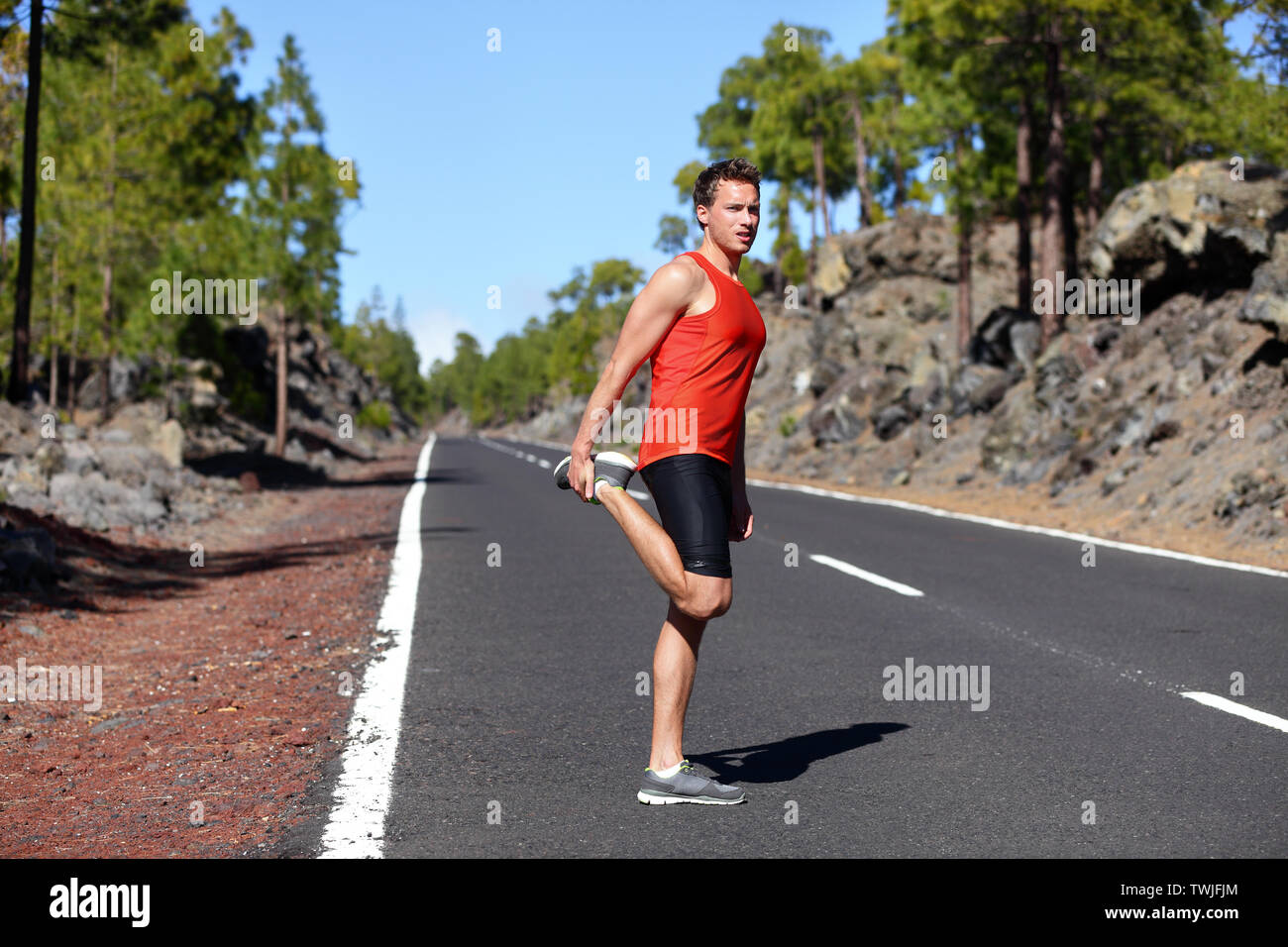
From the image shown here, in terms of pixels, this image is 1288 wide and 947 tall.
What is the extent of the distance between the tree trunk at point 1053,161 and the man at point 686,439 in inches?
860

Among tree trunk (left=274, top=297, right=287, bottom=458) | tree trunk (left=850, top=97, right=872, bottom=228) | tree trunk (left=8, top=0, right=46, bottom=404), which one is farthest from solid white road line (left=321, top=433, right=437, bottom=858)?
tree trunk (left=850, top=97, right=872, bottom=228)

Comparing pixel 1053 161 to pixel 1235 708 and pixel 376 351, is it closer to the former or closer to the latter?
pixel 1235 708

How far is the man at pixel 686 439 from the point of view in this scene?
4.19 m

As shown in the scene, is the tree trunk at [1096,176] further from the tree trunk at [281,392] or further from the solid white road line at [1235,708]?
the solid white road line at [1235,708]

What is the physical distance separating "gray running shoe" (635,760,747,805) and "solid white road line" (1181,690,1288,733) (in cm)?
269

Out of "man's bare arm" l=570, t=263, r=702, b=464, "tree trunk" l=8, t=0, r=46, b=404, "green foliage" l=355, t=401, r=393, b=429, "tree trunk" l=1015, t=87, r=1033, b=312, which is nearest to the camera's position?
"man's bare arm" l=570, t=263, r=702, b=464

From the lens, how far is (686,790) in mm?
4254

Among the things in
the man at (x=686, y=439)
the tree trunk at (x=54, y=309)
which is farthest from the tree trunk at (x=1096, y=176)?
the man at (x=686, y=439)

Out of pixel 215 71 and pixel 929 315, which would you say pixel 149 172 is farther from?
pixel 929 315

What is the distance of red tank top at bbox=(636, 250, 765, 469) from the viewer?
4.24 m

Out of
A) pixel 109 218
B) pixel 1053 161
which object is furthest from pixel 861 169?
pixel 109 218

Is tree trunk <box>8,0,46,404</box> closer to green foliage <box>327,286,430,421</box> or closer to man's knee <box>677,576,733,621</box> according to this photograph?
man's knee <box>677,576,733,621</box>

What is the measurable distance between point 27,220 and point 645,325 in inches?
732
